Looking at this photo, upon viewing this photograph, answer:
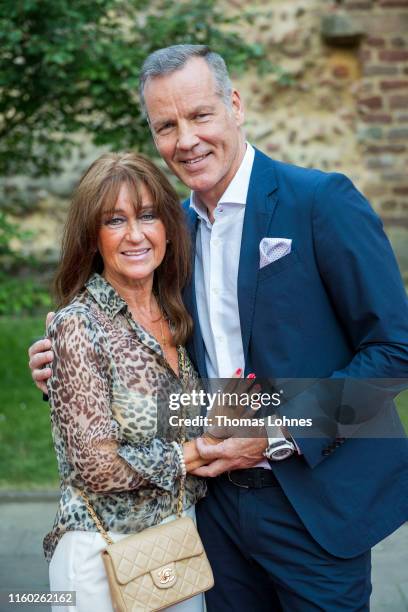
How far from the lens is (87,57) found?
20.4 ft

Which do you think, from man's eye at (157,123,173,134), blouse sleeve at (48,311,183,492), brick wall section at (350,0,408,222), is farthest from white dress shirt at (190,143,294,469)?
brick wall section at (350,0,408,222)

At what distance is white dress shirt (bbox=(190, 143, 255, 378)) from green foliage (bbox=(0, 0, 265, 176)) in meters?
3.30

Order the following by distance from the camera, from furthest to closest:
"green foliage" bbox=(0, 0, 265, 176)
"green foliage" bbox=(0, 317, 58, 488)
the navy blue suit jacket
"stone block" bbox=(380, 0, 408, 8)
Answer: "stone block" bbox=(380, 0, 408, 8) < "green foliage" bbox=(0, 0, 265, 176) < "green foliage" bbox=(0, 317, 58, 488) < the navy blue suit jacket

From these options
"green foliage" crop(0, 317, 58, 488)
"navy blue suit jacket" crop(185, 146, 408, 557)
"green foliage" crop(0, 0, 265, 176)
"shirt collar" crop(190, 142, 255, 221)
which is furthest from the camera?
"green foliage" crop(0, 0, 265, 176)

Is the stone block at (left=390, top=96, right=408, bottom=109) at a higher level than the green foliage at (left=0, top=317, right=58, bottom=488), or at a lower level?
higher

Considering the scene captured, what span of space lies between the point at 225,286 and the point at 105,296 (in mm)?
357

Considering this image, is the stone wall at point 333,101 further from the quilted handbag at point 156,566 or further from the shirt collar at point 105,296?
the quilted handbag at point 156,566

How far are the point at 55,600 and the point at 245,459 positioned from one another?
25.3 inches

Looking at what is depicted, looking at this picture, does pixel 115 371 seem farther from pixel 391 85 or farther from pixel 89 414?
pixel 391 85

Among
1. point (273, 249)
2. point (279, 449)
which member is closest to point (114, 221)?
point (273, 249)

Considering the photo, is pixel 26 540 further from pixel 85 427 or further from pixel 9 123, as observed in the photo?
pixel 9 123

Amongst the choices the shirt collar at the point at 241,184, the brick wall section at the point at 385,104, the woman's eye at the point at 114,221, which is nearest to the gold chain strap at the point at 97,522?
the woman's eye at the point at 114,221

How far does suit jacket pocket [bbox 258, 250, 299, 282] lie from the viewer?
2.55 meters

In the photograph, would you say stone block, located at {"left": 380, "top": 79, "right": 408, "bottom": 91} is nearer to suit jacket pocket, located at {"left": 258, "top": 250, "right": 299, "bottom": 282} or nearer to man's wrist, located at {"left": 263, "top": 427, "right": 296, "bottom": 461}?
suit jacket pocket, located at {"left": 258, "top": 250, "right": 299, "bottom": 282}
